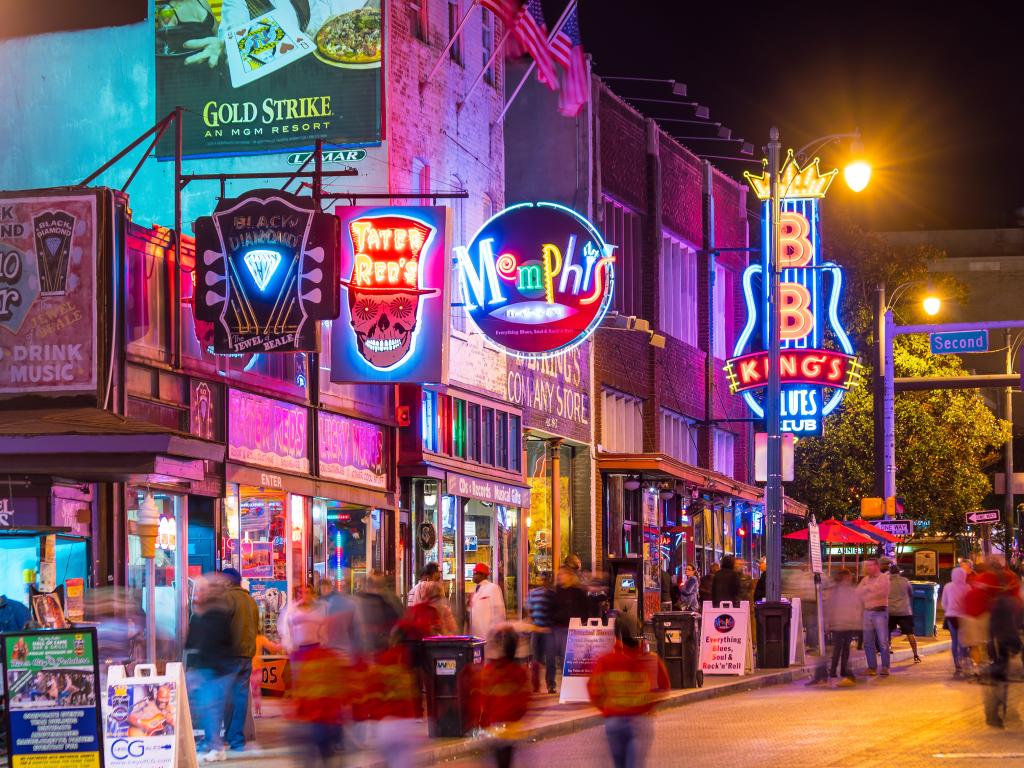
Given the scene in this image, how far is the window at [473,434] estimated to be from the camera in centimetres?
3216

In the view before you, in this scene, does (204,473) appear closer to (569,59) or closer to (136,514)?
(136,514)

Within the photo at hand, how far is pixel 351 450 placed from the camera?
1105 inches

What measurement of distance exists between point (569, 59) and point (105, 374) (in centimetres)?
1518

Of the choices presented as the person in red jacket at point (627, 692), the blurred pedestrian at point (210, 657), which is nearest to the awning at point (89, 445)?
the blurred pedestrian at point (210, 657)

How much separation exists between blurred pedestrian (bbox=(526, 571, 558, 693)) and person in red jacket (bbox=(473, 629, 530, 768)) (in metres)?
11.2

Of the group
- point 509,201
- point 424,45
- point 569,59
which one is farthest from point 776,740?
point 509,201

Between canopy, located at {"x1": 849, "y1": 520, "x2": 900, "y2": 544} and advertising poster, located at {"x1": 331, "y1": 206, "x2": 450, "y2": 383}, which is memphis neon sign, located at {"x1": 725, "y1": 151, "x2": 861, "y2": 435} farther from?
advertising poster, located at {"x1": 331, "y1": 206, "x2": 450, "y2": 383}

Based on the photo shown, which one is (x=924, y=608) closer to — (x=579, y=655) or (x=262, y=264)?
(x=579, y=655)

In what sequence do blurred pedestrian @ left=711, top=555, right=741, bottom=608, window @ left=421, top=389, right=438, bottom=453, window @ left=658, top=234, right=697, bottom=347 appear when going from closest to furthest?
blurred pedestrian @ left=711, top=555, right=741, bottom=608
window @ left=421, top=389, right=438, bottom=453
window @ left=658, top=234, right=697, bottom=347

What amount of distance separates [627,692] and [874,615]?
16.5m

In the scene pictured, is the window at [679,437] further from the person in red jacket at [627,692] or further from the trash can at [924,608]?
the person in red jacket at [627,692]

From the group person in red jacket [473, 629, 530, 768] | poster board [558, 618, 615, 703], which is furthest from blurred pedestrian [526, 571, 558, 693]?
person in red jacket [473, 629, 530, 768]

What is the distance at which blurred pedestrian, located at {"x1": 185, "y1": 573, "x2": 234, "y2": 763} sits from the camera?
55.0 ft

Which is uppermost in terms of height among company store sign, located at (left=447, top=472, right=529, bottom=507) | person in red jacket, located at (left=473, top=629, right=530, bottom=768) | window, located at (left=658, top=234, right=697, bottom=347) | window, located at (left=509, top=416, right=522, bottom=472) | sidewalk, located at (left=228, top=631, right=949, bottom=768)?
window, located at (left=658, top=234, right=697, bottom=347)
